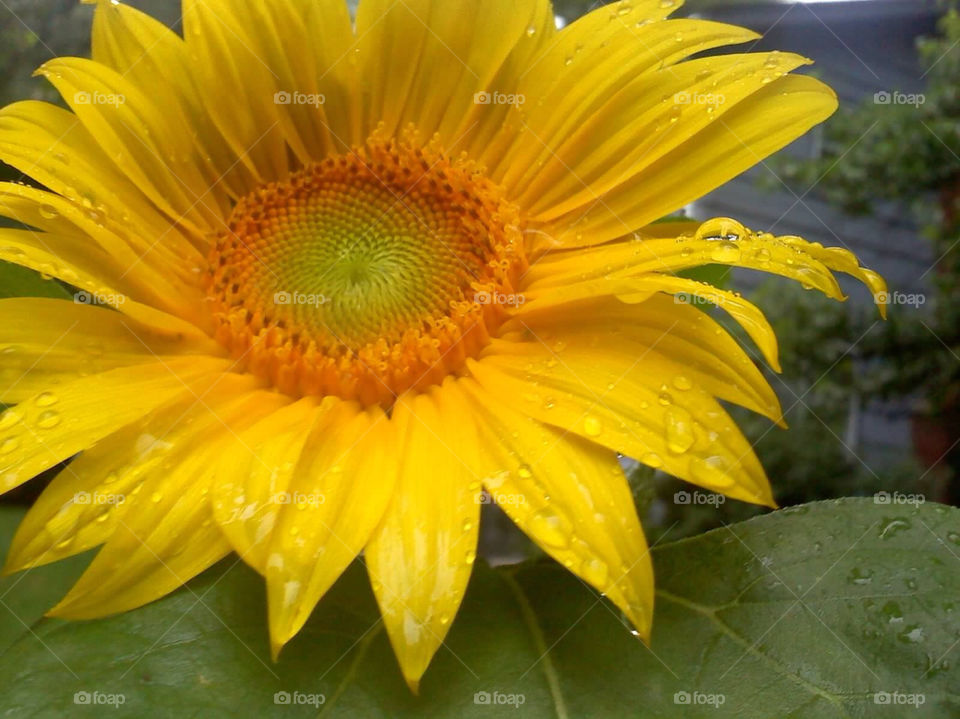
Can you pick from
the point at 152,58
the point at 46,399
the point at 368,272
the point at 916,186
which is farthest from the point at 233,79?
the point at 916,186

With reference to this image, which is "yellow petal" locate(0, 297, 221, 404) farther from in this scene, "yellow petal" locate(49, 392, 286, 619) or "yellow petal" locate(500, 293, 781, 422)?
"yellow petal" locate(500, 293, 781, 422)

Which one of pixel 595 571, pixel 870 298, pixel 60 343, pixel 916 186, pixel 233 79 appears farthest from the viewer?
pixel 916 186

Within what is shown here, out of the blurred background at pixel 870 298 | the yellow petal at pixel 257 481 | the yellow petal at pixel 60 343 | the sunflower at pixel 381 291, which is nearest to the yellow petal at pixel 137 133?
the sunflower at pixel 381 291

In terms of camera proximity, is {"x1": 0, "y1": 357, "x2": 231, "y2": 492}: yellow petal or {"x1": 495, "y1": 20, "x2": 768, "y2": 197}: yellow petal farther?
{"x1": 495, "y1": 20, "x2": 768, "y2": 197}: yellow petal

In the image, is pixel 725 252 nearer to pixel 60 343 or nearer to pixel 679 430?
pixel 679 430

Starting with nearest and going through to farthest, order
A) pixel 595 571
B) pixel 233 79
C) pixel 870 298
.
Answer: pixel 595 571 → pixel 233 79 → pixel 870 298

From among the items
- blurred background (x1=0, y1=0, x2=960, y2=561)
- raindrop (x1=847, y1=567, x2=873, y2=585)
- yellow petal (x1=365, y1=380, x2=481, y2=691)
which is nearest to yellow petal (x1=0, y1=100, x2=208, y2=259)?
yellow petal (x1=365, y1=380, x2=481, y2=691)
